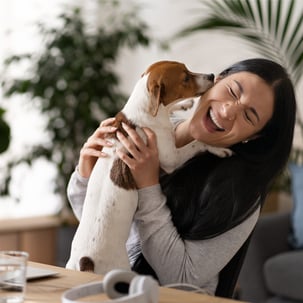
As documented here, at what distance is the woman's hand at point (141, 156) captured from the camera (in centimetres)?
170

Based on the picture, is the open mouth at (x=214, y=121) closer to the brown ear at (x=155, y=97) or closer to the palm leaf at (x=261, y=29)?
the brown ear at (x=155, y=97)

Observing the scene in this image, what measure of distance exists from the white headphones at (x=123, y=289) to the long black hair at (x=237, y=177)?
57 centimetres

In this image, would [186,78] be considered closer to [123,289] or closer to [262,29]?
[123,289]

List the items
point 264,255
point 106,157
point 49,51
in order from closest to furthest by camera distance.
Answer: point 106,157 < point 264,255 < point 49,51

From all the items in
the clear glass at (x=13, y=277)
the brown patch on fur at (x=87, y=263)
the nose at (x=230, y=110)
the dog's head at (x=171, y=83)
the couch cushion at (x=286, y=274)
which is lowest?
the couch cushion at (x=286, y=274)

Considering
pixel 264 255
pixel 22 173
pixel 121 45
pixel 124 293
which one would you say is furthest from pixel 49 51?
pixel 124 293

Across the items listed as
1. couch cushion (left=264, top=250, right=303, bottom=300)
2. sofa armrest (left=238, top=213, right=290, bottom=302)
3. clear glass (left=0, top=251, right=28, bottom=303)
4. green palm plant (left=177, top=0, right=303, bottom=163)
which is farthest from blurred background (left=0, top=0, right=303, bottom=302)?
clear glass (left=0, top=251, right=28, bottom=303)

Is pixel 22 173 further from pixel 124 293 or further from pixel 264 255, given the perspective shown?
pixel 124 293

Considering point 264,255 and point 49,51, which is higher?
point 49,51

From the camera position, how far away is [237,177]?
1766mm

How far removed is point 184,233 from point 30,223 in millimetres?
2838

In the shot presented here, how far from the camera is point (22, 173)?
15.1 ft

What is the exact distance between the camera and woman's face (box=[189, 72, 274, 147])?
1750 millimetres

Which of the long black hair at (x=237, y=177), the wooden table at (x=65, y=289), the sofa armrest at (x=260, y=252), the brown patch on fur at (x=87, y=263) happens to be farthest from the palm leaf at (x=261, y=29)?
the wooden table at (x=65, y=289)
